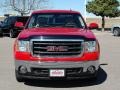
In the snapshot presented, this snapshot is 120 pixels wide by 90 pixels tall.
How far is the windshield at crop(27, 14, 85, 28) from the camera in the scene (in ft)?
33.3

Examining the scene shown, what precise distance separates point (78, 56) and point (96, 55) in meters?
0.46

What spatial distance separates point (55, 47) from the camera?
849cm

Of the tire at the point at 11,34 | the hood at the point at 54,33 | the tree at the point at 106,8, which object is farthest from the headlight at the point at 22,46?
the tree at the point at 106,8

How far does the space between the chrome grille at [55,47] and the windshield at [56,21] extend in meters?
1.58

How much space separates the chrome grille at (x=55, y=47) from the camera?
27.8 ft

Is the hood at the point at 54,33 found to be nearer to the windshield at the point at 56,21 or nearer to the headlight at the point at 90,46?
the headlight at the point at 90,46

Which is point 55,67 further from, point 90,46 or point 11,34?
point 11,34

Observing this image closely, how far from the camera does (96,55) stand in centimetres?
873

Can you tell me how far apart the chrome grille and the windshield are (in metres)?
1.58

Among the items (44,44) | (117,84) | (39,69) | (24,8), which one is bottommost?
(24,8)

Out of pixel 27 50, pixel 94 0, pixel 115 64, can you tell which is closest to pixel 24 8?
pixel 94 0

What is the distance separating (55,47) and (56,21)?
1.90 m

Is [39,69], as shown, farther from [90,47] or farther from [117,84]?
[117,84]

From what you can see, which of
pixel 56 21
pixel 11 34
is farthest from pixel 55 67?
pixel 11 34
